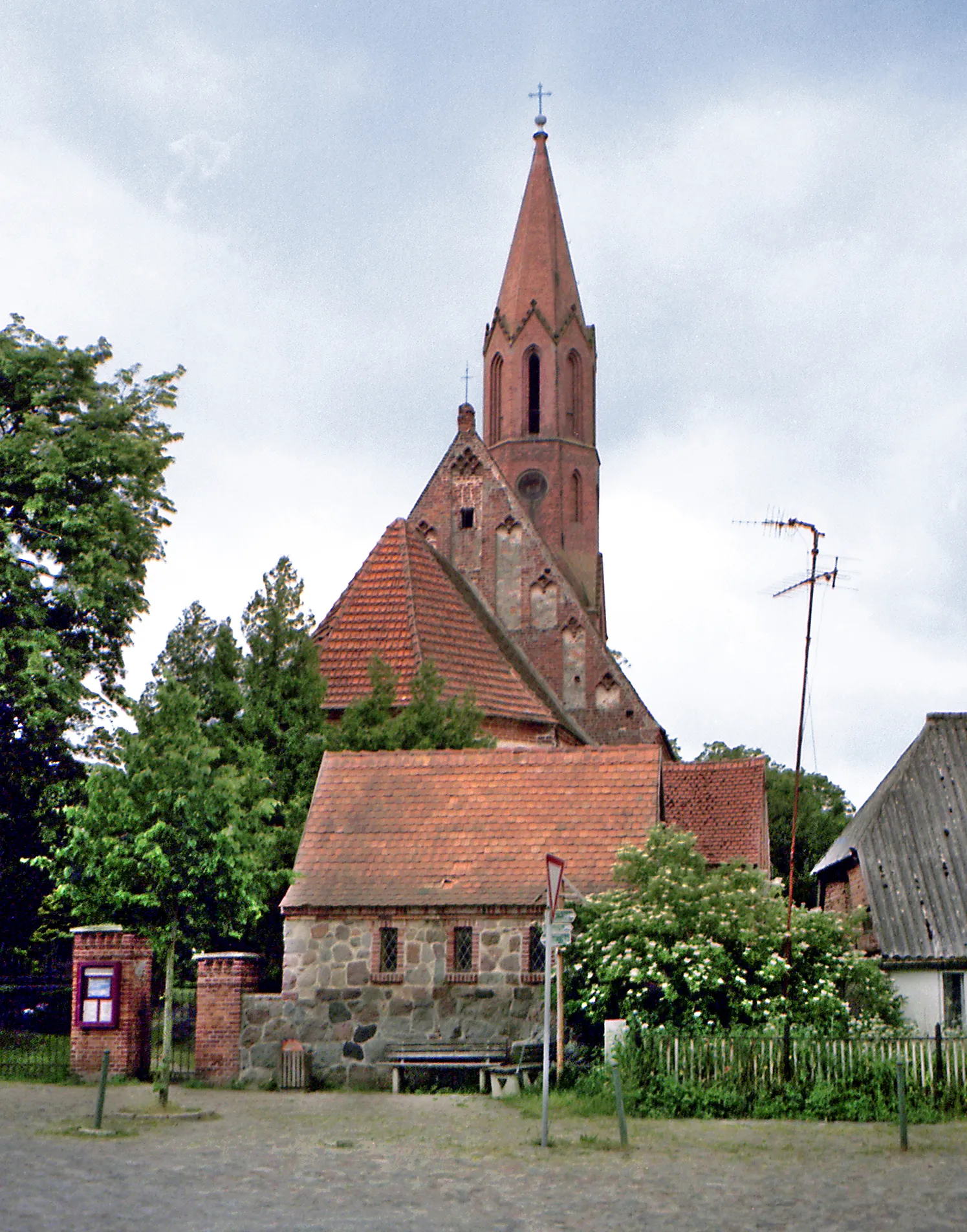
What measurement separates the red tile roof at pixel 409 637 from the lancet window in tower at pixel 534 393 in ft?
62.6

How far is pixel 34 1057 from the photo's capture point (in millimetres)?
22172

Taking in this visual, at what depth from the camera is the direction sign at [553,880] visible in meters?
14.7

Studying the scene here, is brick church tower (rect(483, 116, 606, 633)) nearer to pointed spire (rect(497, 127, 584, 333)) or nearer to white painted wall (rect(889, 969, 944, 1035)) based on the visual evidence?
pointed spire (rect(497, 127, 584, 333))

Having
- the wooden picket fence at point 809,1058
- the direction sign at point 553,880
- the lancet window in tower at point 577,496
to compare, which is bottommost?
the wooden picket fence at point 809,1058

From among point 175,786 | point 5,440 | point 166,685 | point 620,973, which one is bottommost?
point 620,973

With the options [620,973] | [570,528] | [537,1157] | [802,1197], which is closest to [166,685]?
[620,973]

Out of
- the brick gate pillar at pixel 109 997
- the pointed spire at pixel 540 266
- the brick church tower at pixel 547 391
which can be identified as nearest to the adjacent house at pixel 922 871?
the brick gate pillar at pixel 109 997

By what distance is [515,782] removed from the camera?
23812mm

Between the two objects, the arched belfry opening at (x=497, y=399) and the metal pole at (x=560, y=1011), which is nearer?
the metal pole at (x=560, y=1011)

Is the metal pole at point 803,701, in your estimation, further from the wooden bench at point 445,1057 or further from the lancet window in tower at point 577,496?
the lancet window in tower at point 577,496

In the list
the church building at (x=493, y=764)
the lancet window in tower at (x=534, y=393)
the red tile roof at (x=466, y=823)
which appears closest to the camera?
the church building at (x=493, y=764)

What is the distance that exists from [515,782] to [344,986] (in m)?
4.47

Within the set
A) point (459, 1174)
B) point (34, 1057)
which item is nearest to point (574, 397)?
point (34, 1057)

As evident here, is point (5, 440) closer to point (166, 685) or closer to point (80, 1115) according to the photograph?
point (166, 685)
